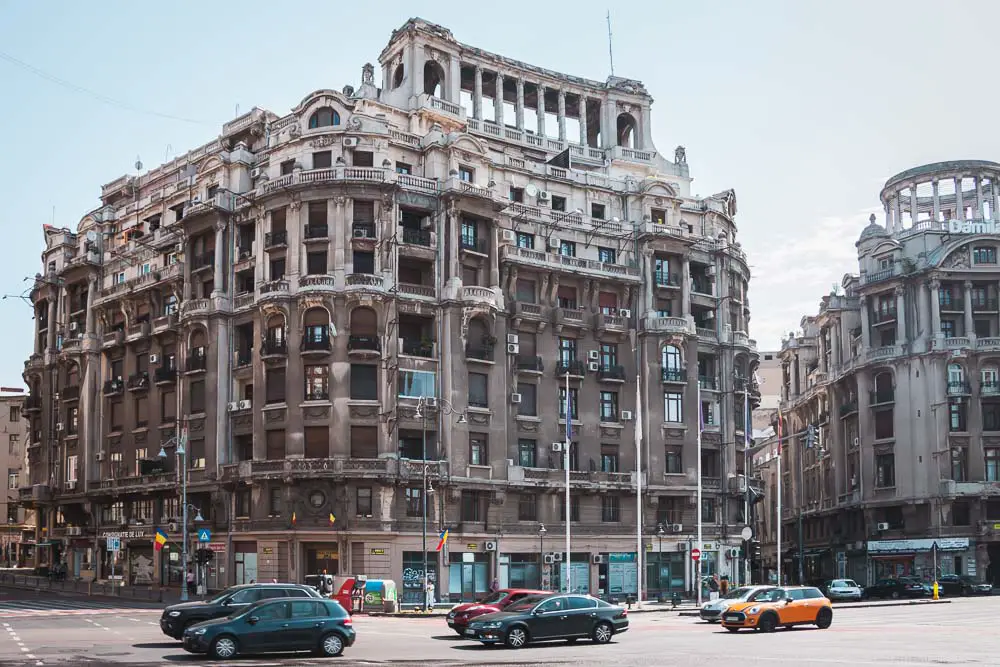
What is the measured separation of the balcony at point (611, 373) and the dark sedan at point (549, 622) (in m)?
41.0

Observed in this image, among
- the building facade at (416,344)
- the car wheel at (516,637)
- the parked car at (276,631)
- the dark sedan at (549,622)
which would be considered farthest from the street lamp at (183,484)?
the parked car at (276,631)

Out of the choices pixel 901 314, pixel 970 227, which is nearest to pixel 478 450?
pixel 901 314

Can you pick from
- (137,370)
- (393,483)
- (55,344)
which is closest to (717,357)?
(393,483)

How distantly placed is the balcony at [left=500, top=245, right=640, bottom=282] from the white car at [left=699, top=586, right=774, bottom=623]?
31902mm

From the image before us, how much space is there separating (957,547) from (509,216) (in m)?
46.6

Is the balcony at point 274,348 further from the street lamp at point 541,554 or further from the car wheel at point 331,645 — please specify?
the car wheel at point 331,645

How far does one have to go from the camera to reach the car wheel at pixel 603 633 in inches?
1539

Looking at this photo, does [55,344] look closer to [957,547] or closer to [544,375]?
[544,375]

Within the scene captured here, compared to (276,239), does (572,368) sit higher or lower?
lower

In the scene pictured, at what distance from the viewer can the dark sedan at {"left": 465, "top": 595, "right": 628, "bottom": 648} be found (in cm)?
3756

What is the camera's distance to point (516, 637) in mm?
37656

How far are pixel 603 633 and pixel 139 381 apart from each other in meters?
54.2

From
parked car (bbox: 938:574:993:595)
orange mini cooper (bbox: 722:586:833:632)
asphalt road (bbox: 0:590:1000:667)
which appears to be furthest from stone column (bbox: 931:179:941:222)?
orange mini cooper (bbox: 722:586:833:632)

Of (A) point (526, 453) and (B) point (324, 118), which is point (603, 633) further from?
(B) point (324, 118)
